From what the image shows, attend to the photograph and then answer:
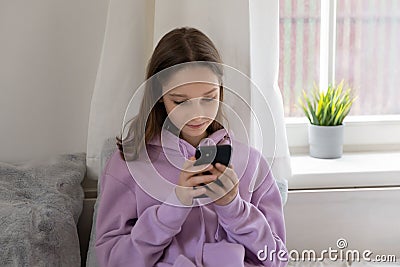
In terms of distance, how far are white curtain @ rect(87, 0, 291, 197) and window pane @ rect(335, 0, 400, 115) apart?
0.36 metres

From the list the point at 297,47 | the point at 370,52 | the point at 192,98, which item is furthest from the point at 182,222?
the point at 370,52

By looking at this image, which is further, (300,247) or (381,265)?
(300,247)

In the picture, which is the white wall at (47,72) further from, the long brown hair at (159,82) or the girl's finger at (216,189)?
the girl's finger at (216,189)

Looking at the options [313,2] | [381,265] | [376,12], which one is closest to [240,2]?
[313,2]

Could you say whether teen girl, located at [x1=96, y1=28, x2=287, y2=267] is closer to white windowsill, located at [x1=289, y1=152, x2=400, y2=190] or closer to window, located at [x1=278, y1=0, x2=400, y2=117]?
white windowsill, located at [x1=289, y1=152, x2=400, y2=190]

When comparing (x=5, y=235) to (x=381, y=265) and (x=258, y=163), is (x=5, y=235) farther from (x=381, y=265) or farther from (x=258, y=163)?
(x=381, y=265)

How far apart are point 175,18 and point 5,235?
0.62m

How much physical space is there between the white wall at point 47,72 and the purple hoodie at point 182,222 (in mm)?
365

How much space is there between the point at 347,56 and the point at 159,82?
812mm

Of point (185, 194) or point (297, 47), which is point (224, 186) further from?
point (297, 47)

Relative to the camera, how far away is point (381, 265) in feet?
5.43

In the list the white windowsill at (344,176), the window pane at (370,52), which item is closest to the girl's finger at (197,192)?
the white windowsill at (344,176)

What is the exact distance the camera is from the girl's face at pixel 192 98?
1.25 meters

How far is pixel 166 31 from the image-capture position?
1.63 m
